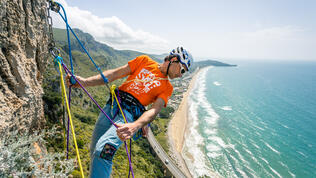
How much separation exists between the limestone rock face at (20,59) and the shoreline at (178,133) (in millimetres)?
32263

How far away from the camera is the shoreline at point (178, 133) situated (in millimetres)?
34059

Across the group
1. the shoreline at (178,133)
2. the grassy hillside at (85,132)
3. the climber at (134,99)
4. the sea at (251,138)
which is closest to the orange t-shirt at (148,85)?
the climber at (134,99)

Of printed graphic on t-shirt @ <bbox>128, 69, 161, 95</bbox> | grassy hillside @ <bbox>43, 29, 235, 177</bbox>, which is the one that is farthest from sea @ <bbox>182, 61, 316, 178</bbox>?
printed graphic on t-shirt @ <bbox>128, 69, 161, 95</bbox>

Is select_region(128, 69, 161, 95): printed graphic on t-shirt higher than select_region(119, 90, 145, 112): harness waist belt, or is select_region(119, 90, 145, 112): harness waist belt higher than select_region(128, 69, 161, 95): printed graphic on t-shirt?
select_region(128, 69, 161, 95): printed graphic on t-shirt

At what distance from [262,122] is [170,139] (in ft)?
105

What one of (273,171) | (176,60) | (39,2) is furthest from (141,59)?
(273,171)

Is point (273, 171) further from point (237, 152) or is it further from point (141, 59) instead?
point (141, 59)

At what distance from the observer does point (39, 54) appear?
535cm

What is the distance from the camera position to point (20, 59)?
4.41 meters

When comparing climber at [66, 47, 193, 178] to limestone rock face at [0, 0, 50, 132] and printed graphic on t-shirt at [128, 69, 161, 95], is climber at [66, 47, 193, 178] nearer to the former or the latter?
printed graphic on t-shirt at [128, 69, 161, 95]

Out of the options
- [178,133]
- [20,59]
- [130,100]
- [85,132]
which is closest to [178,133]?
[178,133]

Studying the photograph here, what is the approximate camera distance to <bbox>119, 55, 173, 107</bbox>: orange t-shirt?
9.58 ft

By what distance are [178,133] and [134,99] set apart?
4500 cm

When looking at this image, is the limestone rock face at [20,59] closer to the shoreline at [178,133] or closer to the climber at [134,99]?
the climber at [134,99]
